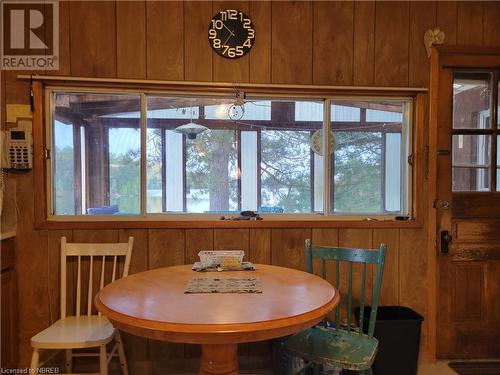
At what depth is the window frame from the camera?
2.16 m

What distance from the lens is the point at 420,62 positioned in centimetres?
231

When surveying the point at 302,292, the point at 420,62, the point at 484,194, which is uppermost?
the point at 420,62

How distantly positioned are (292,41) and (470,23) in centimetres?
122

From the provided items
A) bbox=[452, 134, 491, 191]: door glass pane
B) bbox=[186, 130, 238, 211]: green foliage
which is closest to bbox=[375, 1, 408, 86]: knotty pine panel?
bbox=[452, 134, 491, 191]: door glass pane

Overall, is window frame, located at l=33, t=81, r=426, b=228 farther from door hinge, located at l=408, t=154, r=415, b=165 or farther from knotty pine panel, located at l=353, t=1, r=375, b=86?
knotty pine panel, located at l=353, t=1, r=375, b=86

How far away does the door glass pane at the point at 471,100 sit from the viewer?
2.37 meters

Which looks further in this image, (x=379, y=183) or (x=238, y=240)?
(x=379, y=183)

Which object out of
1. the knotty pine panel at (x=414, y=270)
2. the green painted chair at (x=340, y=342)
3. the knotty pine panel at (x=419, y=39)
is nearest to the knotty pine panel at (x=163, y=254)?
the green painted chair at (x=340, y=342)

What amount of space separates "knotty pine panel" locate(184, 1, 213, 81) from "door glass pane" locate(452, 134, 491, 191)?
1.80 meters

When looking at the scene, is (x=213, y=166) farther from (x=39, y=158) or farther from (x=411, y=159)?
(x=411, y=159)

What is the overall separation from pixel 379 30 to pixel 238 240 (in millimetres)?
1681

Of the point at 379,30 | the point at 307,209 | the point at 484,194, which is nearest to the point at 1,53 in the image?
the point at 307,209

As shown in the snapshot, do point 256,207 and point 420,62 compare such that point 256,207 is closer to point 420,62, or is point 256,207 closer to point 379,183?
point 379,183

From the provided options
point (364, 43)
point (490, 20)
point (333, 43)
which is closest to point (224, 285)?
point (333, 43)
